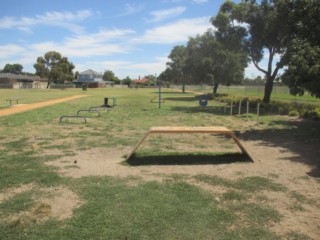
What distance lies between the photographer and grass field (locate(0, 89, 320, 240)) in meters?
4.32

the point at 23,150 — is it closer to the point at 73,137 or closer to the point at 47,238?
the point at 73,137

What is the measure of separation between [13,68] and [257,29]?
535 feet

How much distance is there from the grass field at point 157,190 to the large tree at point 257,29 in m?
12.4

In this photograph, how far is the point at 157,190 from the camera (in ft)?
18.7

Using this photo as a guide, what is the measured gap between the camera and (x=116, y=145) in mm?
9742

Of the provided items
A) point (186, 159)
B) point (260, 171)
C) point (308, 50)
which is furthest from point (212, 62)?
point (260, 171)

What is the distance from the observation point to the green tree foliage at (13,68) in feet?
539

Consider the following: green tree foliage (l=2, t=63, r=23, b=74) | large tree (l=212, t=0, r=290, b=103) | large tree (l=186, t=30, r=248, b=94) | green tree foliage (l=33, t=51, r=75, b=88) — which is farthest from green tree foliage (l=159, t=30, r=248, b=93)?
green tree foliage (l=2, t=63, r=23, b=74)

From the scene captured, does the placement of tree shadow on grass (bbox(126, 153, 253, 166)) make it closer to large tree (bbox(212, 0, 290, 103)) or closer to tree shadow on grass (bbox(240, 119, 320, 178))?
tree shadow on grass (bbox(240, 119, 320, 178))

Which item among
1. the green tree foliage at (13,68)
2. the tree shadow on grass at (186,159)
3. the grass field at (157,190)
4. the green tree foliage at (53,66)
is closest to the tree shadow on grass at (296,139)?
the grass field at (157,190)

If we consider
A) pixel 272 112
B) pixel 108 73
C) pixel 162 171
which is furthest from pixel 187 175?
pixel 108 73

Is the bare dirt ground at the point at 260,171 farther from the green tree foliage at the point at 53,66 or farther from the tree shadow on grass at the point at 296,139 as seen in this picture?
the green tree foliage at the point at 53,66

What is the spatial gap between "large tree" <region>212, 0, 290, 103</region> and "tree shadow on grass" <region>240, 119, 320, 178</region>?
7.50 meters

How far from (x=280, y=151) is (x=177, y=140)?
9.63 feet
